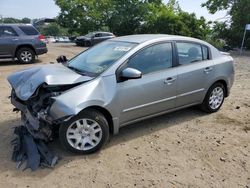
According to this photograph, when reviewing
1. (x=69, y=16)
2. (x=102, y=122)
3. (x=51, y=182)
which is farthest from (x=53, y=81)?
(x=69, y=16)

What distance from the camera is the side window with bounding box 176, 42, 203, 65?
5.01 meters

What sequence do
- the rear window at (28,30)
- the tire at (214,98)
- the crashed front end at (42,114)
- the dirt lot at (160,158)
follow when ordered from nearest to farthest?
the dirt lot at (160,158) < the crashed front end at (42,114) < the tire at (214,98) < the rear window at (28,30)

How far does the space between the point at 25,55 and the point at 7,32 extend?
1155 millimetres

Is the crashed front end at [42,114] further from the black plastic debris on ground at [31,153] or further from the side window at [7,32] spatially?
the side window at [7,32]

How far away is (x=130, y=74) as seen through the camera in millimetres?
4082

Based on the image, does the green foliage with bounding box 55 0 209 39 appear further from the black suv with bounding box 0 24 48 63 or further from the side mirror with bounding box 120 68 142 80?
the side mirror with bounding box 120 68 142 80

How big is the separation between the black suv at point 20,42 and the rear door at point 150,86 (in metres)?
8.80

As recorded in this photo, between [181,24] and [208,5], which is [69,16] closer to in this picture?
[181,24]

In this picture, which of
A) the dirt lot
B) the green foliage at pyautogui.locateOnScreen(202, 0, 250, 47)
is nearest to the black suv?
the dirt lot

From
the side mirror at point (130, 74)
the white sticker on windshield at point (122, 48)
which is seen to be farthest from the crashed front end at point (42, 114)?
the white sticker on windshield at point (122, 48)

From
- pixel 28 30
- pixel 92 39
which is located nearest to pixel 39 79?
pixel 28 30

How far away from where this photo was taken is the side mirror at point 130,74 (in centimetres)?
407

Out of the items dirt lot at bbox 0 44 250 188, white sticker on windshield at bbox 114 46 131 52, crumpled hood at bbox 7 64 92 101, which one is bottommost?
dirt lot at bbox 0 44 250 188

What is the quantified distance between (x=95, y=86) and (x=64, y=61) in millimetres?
1792
